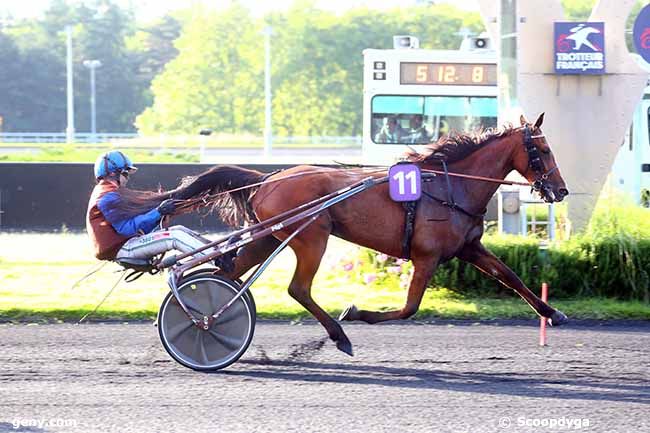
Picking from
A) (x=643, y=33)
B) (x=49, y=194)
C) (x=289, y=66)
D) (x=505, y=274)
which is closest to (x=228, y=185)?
(x=505, y=274)

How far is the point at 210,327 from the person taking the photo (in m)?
6.70

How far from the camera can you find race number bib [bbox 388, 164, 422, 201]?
276 inches

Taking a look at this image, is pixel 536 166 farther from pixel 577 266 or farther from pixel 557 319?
pixel 577 266

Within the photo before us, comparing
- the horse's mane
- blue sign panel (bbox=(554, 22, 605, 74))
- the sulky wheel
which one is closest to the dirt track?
the sulky wheel

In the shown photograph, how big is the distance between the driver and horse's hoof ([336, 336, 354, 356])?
109 cm

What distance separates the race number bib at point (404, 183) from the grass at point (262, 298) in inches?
85.0

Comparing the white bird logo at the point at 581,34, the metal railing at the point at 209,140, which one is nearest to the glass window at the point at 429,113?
the white bird logo at the point at 581,34

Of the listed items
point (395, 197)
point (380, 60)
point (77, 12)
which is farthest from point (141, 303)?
point (77, 12)

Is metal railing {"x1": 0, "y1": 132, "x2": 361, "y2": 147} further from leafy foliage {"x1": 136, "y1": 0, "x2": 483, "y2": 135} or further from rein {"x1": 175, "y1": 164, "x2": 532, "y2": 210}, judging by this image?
rein {"x1": 175, "y1": 164, "x2": 532, "y2": 210}

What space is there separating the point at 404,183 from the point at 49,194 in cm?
1005

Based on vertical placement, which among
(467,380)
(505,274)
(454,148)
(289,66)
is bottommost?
(467,380)

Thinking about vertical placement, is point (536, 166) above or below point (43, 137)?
below

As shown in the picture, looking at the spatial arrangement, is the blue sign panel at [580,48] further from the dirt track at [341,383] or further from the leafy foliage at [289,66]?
the leafy foliage at [289,66]

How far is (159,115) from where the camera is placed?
47.8 m
